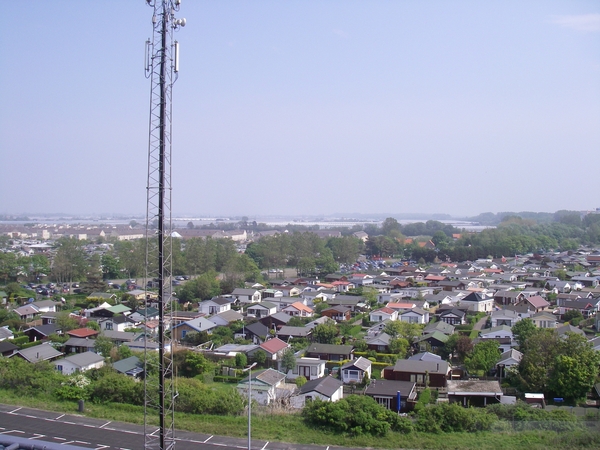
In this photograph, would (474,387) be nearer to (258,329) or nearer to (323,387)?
(323,387)

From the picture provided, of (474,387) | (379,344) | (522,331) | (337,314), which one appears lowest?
(337,314)

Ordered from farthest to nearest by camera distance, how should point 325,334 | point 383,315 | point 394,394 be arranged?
1. point 383,315
2. point 325,334
3. point 394,394

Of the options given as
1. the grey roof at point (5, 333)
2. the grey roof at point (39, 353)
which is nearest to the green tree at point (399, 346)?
the grey roof at point (39, 353)

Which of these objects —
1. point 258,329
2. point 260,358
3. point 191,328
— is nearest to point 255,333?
point 258,329

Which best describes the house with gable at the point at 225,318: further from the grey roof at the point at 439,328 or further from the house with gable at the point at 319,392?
the house with gable at the point at 319,392

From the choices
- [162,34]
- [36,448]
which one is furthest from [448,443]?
[162,34]

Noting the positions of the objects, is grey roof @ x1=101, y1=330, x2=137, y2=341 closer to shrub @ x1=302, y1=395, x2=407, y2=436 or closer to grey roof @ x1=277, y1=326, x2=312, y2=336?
grey roof @ x1=277, y1=326, x2=312, y2=336
